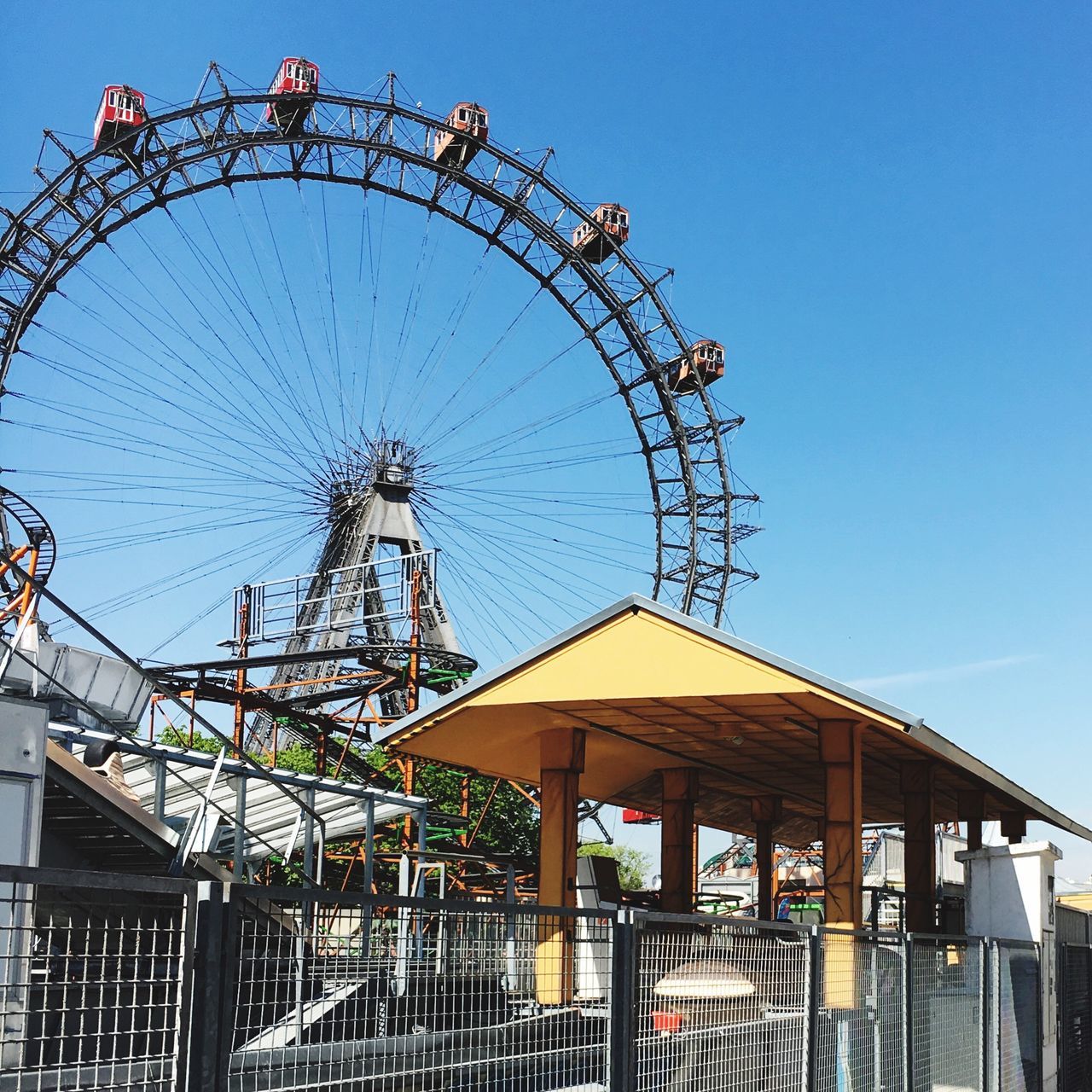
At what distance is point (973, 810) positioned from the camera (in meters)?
21.9

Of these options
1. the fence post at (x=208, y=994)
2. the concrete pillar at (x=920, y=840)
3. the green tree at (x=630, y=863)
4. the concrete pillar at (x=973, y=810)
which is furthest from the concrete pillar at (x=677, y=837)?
the green tree at (x=630, y=863)

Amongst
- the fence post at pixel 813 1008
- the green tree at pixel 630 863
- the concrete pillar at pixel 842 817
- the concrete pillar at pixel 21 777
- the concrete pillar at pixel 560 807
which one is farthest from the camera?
the green tree at pixel 630 863

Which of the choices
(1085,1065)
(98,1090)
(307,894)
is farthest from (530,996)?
(1085,1065)

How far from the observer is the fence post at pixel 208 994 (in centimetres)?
319

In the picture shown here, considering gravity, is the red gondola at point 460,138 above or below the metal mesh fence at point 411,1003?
above

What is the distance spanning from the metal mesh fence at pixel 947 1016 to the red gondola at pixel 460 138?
28987 millimetres

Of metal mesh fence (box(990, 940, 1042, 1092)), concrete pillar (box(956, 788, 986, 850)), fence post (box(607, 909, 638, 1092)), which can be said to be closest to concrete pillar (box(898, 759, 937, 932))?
concrete pillar (box(956, 788, 986, 850))

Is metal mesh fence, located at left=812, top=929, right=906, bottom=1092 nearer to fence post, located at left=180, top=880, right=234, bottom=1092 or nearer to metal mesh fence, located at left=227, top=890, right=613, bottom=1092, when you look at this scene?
metal mesh fence, located at left=227, top=890, right=613, bottom=1092

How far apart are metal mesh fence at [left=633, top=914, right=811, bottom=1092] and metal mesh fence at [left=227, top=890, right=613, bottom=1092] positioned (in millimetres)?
402

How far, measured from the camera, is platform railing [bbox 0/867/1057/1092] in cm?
321

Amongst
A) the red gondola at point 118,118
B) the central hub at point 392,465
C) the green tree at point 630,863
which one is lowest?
the green tree at point 630,863

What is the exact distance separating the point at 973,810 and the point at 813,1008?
53.7 ft

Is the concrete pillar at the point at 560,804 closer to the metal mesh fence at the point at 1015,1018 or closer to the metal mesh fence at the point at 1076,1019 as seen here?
the metal mesh fence at the point at 1076,1019

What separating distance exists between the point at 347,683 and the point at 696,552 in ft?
32.4
